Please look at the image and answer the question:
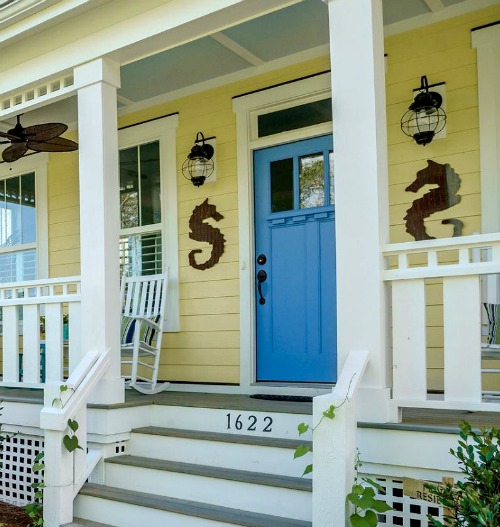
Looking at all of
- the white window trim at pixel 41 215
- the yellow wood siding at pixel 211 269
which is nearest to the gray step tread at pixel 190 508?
the yellow wood siding at pixel 211 269

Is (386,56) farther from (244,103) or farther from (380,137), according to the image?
(380,137)

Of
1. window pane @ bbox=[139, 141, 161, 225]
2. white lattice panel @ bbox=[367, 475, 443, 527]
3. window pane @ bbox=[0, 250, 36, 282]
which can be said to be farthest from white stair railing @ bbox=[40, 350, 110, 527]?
window pane @ bbox=[0, 250, 36, 282]

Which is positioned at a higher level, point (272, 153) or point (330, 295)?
point (272, 153)

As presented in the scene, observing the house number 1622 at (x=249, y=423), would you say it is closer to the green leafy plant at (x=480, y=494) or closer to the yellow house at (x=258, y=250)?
the yellow house at (x=258, y=250)

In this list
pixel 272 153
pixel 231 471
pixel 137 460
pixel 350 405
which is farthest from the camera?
pixel 272 153

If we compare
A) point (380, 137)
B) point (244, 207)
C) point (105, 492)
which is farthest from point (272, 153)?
point (105, 492)

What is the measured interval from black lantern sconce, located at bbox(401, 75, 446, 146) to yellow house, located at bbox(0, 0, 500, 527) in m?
0.04

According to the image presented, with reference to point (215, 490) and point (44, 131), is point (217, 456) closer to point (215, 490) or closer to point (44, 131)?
point (215, 490)

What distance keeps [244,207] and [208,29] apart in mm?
1580

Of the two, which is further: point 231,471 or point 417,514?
point 231,471

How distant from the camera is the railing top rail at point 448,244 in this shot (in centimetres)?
267

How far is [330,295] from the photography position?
448cm

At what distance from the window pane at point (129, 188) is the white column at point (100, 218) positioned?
5.68 feet

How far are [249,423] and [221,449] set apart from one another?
0.22m
